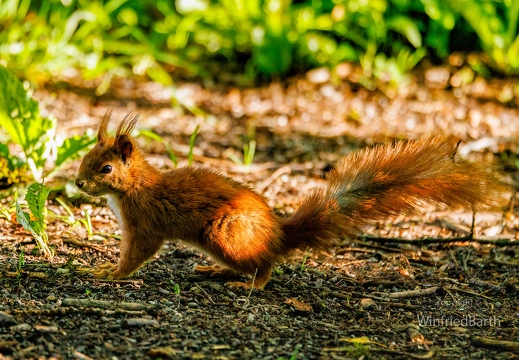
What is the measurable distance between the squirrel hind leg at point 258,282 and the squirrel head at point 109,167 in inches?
24.2

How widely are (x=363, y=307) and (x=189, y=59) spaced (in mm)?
4100

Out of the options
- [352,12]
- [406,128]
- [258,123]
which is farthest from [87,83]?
[406,128]

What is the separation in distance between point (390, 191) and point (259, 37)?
10.9ft

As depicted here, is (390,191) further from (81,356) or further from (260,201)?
(81,356)

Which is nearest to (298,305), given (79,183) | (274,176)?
(79,183)

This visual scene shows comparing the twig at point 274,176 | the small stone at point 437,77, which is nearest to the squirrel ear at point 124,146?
the twig at point 274,176

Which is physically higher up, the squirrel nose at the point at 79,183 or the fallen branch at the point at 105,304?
the squirrel nose at the point at 79,183

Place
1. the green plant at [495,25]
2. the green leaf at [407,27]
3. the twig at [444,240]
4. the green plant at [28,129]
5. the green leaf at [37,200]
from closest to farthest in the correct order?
the green leaf at [37,200]
the twig at [444,240]
the green plant at [28,129]
the green plant at [495,25]
the green leaf at [407,27]

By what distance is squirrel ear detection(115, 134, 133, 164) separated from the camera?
298 centimetres

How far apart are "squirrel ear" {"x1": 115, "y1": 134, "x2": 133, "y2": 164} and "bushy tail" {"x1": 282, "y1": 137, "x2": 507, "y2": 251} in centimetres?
73

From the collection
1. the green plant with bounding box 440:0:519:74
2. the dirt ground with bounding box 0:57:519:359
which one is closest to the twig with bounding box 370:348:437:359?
the dirt ground with bounding box 0:57:519:359

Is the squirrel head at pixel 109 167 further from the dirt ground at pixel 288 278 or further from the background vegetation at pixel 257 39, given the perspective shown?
the background vegetation at pixel 257 39

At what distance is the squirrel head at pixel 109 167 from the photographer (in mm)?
2957

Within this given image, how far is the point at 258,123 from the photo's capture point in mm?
5520
